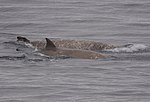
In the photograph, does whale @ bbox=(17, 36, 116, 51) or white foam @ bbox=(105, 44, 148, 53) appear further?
whale @ bbox=(17, 36, 116, 51)

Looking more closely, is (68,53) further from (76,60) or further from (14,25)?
(14,25)

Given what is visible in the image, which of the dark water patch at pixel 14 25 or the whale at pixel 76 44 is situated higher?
the dark water patch at pixel 14 25

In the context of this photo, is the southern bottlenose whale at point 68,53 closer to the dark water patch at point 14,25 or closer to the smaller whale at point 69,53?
the smaller whale at point 69,53

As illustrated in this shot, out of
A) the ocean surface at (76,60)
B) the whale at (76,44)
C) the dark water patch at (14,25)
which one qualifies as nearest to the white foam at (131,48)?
the ocean surface at (76,60)

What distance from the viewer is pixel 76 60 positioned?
20.3 m

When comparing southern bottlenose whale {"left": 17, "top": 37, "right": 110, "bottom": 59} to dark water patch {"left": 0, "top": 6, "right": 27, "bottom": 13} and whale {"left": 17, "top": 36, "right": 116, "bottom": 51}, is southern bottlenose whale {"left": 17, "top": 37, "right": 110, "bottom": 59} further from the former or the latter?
dark water patch {"left": 0, "top": 6, "right": 27, "bottom": 13}

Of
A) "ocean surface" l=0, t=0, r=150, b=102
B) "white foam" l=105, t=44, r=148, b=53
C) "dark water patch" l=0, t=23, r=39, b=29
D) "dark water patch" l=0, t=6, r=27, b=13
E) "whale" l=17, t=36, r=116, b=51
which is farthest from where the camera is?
"dark water patch" l=0, t=6, r=27, b=13

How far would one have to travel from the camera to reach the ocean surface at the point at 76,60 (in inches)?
628

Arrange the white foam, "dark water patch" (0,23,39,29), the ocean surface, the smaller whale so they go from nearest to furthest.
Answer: the ocean surface < the smaller whale < the white foam < "dark water patch" (0,23,39,29)

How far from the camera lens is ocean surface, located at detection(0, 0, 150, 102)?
52.4 feet

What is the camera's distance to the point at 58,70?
18.6 m

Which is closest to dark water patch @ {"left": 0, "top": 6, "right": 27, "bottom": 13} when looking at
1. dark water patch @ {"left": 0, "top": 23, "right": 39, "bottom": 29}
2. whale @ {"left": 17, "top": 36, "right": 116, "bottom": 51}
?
dark water patch @ {"left": 0, "top": 23, "right": 39, "bottom": 29}

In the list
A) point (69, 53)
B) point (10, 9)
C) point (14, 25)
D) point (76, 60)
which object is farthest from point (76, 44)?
point (10, 9)

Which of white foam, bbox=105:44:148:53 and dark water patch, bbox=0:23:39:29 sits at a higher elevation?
dark water patch, bbox=0:23:39:29
